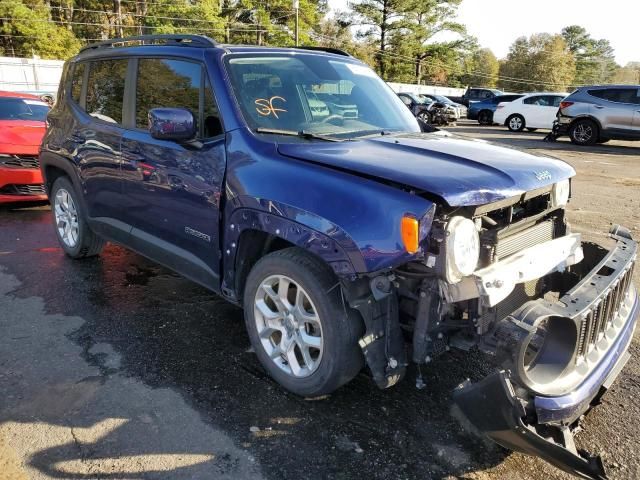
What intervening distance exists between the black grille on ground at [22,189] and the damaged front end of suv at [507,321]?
6.22 m

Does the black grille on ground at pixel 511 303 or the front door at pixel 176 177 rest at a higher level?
the front door at pixel 176 177

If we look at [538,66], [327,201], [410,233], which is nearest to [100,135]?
[327,201]

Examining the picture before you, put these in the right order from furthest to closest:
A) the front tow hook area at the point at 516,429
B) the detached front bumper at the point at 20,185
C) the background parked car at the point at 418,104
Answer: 1. the background parked car at the point at 418,104
2. the detached front bumper at the point at 20,185
3. the front tow hook area at the point at 516,429

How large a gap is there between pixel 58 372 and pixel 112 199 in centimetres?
157

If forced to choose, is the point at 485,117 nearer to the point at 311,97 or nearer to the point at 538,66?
the point at 311,97

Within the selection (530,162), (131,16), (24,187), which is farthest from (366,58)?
(530,162)

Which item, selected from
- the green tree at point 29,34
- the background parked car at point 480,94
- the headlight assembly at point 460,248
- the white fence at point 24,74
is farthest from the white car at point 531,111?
the green tree at point 29,34

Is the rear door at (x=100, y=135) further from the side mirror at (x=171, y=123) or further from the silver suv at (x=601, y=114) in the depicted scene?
the silver suv at (x=601, y=114)

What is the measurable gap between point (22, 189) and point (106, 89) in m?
3.52

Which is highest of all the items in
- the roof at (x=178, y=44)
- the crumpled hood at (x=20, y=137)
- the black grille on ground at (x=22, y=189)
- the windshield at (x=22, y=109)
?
the roof at (x=178, y=44)

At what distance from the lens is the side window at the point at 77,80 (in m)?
4.96

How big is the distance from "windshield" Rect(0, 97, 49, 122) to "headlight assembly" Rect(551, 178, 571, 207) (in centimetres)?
760

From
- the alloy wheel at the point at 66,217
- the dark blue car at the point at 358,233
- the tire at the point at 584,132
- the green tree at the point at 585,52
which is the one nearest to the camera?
the dark blue car at the point at 358,233

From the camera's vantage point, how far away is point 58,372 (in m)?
3.31
